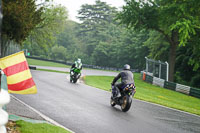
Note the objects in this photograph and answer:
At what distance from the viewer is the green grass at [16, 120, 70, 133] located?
6152 millimetres

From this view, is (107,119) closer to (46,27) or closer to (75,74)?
(75,74)

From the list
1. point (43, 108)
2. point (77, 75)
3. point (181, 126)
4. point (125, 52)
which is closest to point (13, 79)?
point (43, 108)

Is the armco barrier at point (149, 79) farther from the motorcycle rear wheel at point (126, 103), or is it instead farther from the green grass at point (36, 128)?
the green grass at point (36, 128)

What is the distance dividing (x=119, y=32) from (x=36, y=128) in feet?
246

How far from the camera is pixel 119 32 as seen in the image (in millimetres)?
80188

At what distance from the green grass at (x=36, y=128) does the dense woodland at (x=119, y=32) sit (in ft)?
26.9

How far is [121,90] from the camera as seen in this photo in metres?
10.5

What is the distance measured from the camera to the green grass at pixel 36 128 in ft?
20.2

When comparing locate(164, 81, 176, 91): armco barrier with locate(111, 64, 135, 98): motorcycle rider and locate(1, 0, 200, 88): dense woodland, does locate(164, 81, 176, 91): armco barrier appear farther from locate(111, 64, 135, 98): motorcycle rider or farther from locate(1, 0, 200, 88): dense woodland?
locate(111, 64, 135, 98): motorcycle rider

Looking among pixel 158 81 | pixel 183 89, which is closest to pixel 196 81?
pixel 158 81

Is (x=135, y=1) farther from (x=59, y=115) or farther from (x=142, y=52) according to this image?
(x=142, y=52)

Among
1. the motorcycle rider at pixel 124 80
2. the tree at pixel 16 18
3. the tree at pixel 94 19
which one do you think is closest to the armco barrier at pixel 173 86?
the motorcycle rider at pixel 124 80

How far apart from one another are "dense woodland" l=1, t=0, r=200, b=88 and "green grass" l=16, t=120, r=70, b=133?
8.19 metres

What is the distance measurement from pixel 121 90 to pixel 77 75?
10127 millimetres
